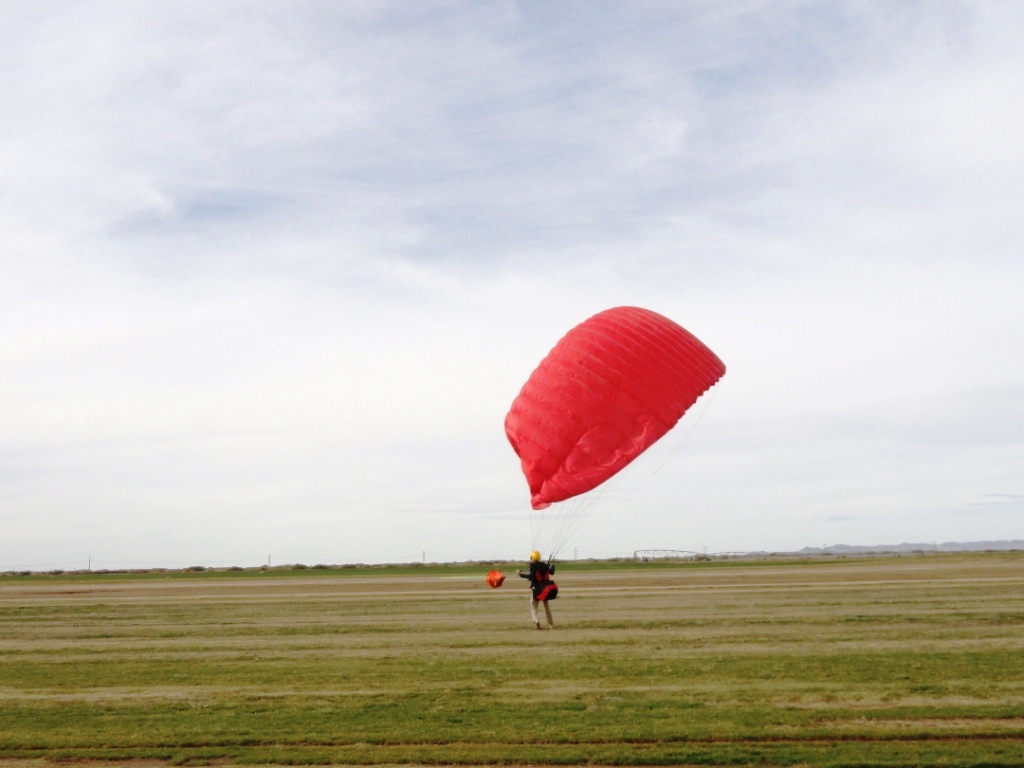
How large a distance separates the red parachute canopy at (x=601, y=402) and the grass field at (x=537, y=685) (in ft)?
12.3

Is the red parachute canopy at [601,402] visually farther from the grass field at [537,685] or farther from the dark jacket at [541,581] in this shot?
the grass field at [537,685]

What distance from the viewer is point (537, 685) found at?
50.7ft

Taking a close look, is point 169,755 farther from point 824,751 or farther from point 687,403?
point 687,403

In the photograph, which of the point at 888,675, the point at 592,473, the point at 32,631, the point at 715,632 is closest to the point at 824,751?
the point at 888,675

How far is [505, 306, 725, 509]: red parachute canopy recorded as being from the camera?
1686 cm

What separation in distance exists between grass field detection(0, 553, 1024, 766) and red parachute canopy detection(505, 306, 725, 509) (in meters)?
3.76

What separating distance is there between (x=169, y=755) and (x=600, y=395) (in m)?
9.43

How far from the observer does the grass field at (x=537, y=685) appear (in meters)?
11.6

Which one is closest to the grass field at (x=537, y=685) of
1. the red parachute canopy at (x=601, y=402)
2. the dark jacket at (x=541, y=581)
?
the dark jacket at (x=541, y=581)

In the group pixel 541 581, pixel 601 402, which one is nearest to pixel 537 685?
pixel 541 581

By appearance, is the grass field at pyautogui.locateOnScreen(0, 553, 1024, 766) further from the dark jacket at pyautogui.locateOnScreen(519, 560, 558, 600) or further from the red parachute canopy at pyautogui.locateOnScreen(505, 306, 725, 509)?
the red parachute canopy at pyautogui.locateOnScreen(505, 306, 725, 509)

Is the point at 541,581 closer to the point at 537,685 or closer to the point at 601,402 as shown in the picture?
the point at 537,685

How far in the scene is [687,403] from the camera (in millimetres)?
17156

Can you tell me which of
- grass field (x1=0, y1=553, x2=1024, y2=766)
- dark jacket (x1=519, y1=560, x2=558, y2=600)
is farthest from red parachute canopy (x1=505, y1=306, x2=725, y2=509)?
grass field (x1=0, y1=553, x2=1024, y2=766)
